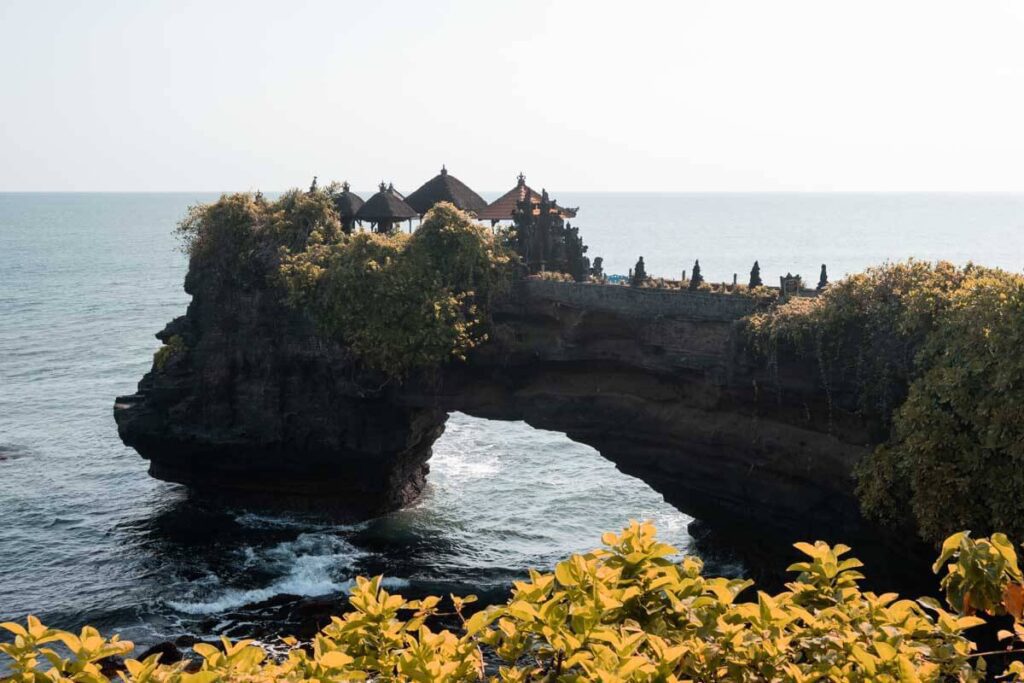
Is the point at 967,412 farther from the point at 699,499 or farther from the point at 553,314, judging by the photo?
the point at 553,314

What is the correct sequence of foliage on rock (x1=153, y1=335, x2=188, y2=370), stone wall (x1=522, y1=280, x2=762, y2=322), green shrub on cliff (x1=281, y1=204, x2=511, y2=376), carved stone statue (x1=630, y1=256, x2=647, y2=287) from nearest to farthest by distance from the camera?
stone wall (x1=522, y1=280, x2=762, y2=322) → carved stone statue (x1=630, y1=256, x2=647, y2=287) → green shrub on cliff (x1=281, y1=204, x2=511, y2=376) → foliage on rock (x1=153, y1=335, x2=188, y2=370)

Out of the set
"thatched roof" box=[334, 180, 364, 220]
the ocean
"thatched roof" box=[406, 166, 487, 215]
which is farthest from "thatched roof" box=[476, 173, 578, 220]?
the ocean

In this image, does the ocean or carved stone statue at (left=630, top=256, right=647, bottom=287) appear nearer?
the ocean

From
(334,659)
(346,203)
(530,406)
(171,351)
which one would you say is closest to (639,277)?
(530,406)

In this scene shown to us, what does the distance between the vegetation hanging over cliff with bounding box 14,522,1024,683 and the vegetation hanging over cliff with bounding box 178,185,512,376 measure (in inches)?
1011

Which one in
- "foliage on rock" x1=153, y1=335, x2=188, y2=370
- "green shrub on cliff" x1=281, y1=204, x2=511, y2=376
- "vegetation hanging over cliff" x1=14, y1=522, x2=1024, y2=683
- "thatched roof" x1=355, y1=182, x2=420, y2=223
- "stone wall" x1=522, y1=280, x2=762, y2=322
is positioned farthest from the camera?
"thatched roof" x1=355, y1=182, x2=420, y2=223

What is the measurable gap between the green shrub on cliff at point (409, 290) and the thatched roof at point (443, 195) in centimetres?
720

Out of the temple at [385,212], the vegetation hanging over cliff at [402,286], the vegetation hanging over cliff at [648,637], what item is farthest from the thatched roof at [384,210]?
the vegetation hanging over cliff at [648,637]

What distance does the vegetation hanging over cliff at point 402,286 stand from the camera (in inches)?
1388

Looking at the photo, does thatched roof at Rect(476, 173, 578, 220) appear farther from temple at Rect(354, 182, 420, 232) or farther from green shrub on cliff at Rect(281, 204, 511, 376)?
green shrub on cliff at Rect(281, 204, 511, 376)

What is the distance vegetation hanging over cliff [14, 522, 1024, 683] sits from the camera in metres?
8.29

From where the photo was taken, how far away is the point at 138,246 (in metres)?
174

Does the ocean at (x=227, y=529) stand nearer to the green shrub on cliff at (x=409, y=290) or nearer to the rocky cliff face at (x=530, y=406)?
the rocky cliff face at (x=530, y=406)

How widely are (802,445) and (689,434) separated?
3.92 m
